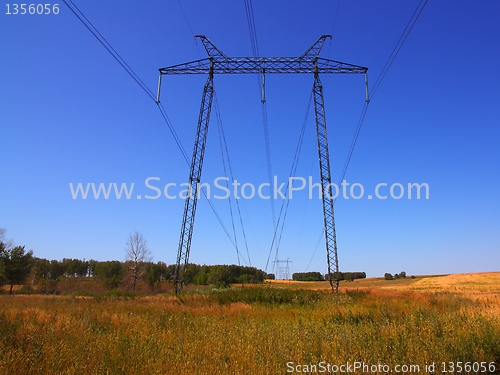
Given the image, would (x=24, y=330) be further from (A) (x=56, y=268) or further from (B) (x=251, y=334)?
(A) (x=56, y=268)

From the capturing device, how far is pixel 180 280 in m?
28.0

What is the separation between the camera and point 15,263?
51.9 metres

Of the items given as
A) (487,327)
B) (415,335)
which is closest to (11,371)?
(415,335)

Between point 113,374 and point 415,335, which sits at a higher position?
point 415,335

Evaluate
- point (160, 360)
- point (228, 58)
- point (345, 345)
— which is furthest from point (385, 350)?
point (228, 58)

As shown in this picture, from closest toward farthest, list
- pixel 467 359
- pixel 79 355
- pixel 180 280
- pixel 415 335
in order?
pixel 467 359, pixel 79 355, pixel 415 335, pixel 180 280

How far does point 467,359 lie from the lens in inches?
199

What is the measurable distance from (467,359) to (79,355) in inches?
301

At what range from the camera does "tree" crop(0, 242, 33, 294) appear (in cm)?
5053

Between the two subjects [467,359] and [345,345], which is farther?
[345,345]

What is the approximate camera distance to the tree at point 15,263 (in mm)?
50531

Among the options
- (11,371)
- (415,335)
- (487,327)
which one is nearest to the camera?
(11,371)

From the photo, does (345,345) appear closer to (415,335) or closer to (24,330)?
(415,335)

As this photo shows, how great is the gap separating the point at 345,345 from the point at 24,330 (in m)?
8.14
